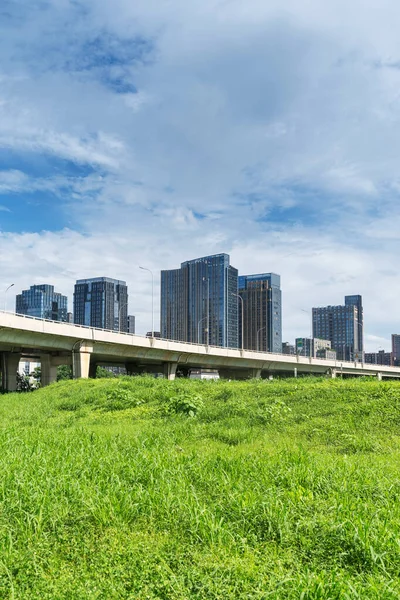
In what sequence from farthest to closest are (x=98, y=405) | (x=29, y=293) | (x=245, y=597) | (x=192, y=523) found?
(x=29, y=293), (x=98, y=405), (x=192, y=523), (x=245, y=597)

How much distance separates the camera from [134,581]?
457 cm

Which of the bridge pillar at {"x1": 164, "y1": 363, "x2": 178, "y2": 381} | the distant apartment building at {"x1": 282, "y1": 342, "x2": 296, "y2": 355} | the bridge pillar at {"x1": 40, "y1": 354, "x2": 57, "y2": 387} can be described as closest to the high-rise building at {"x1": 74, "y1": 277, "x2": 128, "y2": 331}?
the distant apartment building at {"x1": 282, "y1": 342, "x2": 296, "y2": 355}

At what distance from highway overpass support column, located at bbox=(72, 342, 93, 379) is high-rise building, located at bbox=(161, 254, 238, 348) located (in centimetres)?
6883

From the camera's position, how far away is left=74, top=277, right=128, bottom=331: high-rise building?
5472 inches

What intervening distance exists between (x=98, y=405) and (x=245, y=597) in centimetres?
1543

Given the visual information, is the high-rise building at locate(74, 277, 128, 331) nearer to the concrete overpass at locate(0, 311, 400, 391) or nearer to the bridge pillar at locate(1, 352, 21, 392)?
the concrete overpass at locate(0, 311, 400, 391)

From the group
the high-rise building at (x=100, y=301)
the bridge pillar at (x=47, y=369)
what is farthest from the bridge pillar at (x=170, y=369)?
the high-rise building at (x=100, y=301)

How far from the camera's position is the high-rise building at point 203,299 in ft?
379

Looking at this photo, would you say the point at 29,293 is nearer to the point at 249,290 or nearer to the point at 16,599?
the point at 249,290

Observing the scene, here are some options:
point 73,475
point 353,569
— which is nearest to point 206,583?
point 353,569

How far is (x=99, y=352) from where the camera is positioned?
155 ft

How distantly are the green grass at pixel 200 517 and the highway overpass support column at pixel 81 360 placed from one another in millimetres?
33971

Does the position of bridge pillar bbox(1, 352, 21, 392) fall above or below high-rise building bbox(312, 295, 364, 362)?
below

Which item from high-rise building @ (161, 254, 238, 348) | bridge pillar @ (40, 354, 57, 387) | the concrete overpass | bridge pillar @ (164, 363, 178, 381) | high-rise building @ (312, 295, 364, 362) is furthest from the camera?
high-rise building @ (312, 295, 364, 362)
